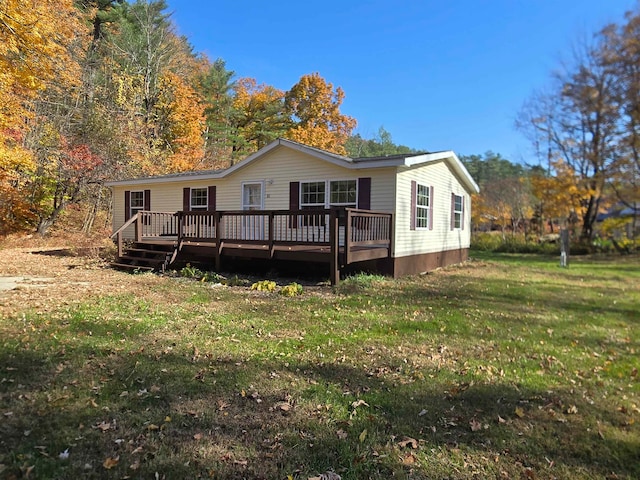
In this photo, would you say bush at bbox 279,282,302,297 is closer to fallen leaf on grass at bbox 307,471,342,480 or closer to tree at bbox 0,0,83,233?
fallen leaf on grass at bbox 307,471,342,480

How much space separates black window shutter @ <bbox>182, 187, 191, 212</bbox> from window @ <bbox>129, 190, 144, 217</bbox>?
2.43 m

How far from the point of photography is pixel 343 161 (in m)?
10.4

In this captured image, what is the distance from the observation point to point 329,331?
5406 mm

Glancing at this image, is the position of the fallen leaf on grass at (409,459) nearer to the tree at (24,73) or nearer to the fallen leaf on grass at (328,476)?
the fallen leaf on grass at (328,476)

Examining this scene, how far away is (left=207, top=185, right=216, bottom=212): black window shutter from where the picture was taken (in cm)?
1358

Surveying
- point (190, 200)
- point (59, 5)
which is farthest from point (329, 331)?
point (59, 5)

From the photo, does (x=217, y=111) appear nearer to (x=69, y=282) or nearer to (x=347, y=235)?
(x=69, y=282)

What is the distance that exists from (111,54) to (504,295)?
77.0 feet

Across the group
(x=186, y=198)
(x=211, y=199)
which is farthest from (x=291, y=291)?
(x=186, y=198)

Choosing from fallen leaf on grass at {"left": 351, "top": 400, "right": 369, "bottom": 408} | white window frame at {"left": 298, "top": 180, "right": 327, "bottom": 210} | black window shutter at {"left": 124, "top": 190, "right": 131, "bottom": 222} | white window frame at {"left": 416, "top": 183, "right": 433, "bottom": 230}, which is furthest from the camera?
black window shutter at {"left": 124, "top": 190, "right": 131, "bottom": 222}

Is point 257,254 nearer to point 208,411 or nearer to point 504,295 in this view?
point 504,295

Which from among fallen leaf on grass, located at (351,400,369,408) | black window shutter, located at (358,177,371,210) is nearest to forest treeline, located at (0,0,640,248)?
black window shutter, located at (358,177,371,210)

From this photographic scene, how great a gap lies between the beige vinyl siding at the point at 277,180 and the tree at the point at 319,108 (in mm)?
15841

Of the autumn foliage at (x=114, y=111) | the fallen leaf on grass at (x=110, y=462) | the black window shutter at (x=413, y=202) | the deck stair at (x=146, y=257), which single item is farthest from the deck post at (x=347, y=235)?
the autumn foliage at (x=114, y=111)
